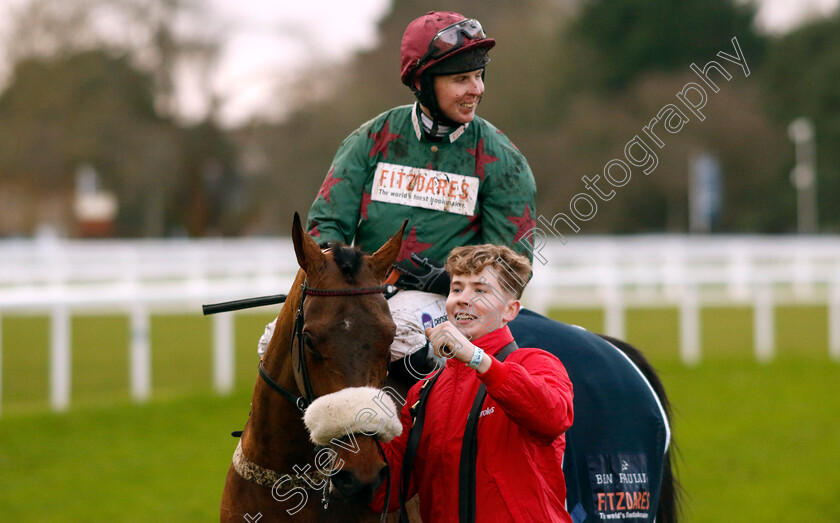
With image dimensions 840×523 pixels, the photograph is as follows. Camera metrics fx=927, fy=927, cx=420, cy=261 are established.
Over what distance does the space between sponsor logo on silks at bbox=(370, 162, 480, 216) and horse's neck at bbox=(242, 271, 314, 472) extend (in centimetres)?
62

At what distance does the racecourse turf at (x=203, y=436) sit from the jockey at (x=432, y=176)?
1284 mm

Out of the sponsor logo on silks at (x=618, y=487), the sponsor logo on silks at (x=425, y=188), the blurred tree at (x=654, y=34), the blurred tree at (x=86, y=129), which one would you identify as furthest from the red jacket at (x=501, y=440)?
the blurred tree at (x=654, y=34)

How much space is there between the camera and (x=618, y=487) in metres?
3.05

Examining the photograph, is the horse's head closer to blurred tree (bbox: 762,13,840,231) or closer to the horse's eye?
the horse's eye

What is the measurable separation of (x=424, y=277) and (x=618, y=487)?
0.94 metres

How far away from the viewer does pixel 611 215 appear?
3469 centimetres

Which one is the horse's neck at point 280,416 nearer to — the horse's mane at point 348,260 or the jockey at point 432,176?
the horse's mane at point 348,260

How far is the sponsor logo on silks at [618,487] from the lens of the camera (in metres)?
3.02

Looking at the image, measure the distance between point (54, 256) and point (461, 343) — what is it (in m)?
16.4

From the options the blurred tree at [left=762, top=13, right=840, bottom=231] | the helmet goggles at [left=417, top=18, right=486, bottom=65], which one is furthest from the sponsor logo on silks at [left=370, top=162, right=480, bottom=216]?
the blurred tree at [left=762, top=13, right=840, bottom=231]

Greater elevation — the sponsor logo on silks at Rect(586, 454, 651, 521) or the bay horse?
the bay horse

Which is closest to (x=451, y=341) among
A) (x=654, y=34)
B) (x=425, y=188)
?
(x=425, y=188)

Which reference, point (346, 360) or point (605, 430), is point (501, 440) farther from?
point (605, 430)

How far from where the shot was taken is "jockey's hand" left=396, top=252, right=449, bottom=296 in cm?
299
